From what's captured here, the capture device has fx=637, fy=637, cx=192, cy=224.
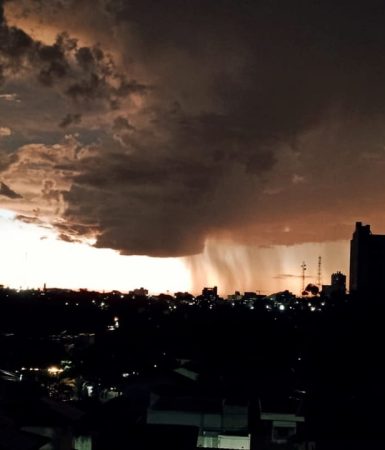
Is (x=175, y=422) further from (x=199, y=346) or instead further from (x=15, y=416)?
(x=199, y=346)

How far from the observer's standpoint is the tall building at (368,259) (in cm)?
7738

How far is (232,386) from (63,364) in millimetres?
19458

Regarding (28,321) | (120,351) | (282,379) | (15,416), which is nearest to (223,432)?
(15,416)

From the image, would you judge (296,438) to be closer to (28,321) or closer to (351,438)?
(351,438)

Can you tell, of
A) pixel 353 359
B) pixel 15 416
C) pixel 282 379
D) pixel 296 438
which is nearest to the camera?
pixel 15 416

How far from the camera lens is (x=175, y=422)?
20734mm

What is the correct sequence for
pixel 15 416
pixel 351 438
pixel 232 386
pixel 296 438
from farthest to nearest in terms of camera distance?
pixel 232 386, pixel 296 438, pixel 351 438, pixel 15 416

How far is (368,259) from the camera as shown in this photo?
77.5 m

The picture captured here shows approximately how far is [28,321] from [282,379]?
43.2 m

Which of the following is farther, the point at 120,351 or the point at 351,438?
the point at 120,351

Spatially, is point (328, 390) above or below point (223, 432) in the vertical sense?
above

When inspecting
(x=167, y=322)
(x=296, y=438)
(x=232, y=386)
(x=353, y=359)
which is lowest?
(x=296, y=438)

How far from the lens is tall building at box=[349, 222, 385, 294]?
77375 millimetres

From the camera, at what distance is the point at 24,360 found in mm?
39750
